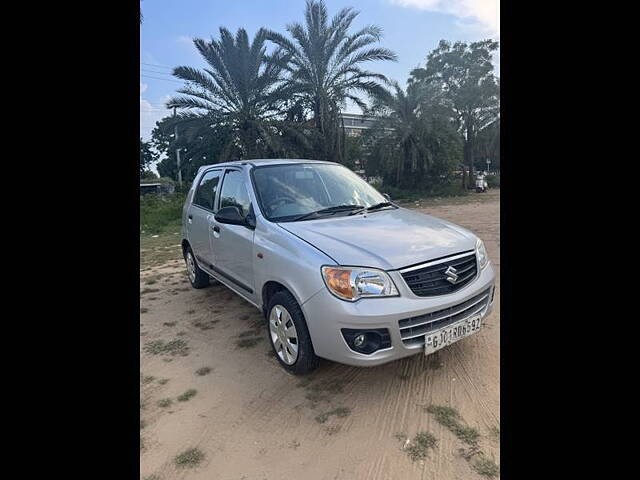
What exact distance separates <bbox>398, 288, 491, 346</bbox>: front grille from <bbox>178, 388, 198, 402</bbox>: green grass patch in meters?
1.54

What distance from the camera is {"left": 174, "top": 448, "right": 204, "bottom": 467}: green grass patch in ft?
7.09

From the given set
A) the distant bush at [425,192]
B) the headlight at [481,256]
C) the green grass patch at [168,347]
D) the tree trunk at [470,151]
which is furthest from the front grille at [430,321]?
the tree trunk at [470,151]

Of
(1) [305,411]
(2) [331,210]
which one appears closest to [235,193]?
(2) [331,210]

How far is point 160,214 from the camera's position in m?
14.1

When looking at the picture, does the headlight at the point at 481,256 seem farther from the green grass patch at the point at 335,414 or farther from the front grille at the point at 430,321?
the green grass patch at the point at 335,414

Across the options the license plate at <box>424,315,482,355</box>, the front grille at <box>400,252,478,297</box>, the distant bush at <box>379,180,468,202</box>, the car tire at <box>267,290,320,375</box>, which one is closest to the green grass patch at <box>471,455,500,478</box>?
the license plate at <box>424,315,482,355</box>

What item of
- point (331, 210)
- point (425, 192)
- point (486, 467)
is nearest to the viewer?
point (486, 467)

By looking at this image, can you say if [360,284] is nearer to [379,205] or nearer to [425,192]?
[379,205]

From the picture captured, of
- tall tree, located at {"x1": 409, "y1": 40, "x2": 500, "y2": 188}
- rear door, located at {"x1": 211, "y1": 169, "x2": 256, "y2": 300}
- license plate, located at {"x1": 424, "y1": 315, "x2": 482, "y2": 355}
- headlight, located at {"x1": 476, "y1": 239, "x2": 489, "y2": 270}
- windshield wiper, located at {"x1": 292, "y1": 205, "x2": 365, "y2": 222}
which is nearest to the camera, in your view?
license plate, located at {"x1": 424, "y1": 315, "x2": 482, "y2": 355}

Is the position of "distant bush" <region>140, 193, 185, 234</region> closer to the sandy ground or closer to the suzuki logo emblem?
the sandy ground

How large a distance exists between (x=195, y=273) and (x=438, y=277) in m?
3.45

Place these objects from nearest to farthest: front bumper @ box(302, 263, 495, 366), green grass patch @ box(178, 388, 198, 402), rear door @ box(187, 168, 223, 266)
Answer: front bumper @ box(302, 263, 495, 366), green grass patch @ box(178, 388, 198, 402), rear door @ box(187, 168, 223, 266)

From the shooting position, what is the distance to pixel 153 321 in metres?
4.27

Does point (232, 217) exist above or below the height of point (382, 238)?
above
